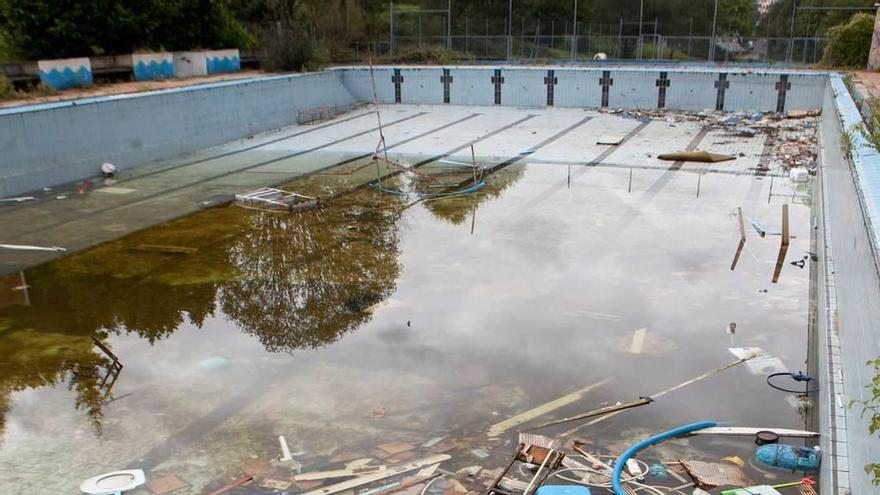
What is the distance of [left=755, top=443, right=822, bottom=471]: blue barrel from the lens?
4426 millimetres

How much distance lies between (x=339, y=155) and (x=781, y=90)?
1258 cm

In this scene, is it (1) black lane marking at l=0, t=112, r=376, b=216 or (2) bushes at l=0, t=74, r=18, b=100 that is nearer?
(1) black lane marking at l=0, t=112, r=376, b=216

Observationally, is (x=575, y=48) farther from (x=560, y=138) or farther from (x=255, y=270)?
(x=255, y=270)

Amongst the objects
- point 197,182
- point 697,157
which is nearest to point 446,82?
point 697,157

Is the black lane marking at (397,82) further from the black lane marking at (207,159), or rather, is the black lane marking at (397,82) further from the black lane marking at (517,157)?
the black lane marking at (517,157)

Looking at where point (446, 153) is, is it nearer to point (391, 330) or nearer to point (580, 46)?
point (391, 330)

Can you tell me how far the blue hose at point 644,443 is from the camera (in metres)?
4.21

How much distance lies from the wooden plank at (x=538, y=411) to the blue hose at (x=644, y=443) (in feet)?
2.32

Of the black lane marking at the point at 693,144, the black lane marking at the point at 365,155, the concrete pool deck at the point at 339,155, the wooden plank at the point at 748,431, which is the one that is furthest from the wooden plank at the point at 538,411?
the black lane marking at the point at 693,144

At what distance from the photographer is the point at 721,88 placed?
19.7m

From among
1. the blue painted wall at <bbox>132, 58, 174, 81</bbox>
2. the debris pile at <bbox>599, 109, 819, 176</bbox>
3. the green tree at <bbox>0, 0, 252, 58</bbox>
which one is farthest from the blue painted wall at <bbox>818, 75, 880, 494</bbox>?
the green tree at <bbox>0, 0, 252, 58</bbox>

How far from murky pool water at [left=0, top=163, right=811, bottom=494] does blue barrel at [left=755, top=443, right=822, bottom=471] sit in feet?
0.49

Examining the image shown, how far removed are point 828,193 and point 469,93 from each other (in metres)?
14.5

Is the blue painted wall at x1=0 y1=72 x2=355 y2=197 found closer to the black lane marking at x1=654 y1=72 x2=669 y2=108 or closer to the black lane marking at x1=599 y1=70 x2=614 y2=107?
the black lane marking at x1=599 y1=70 x2=614 y2=107
